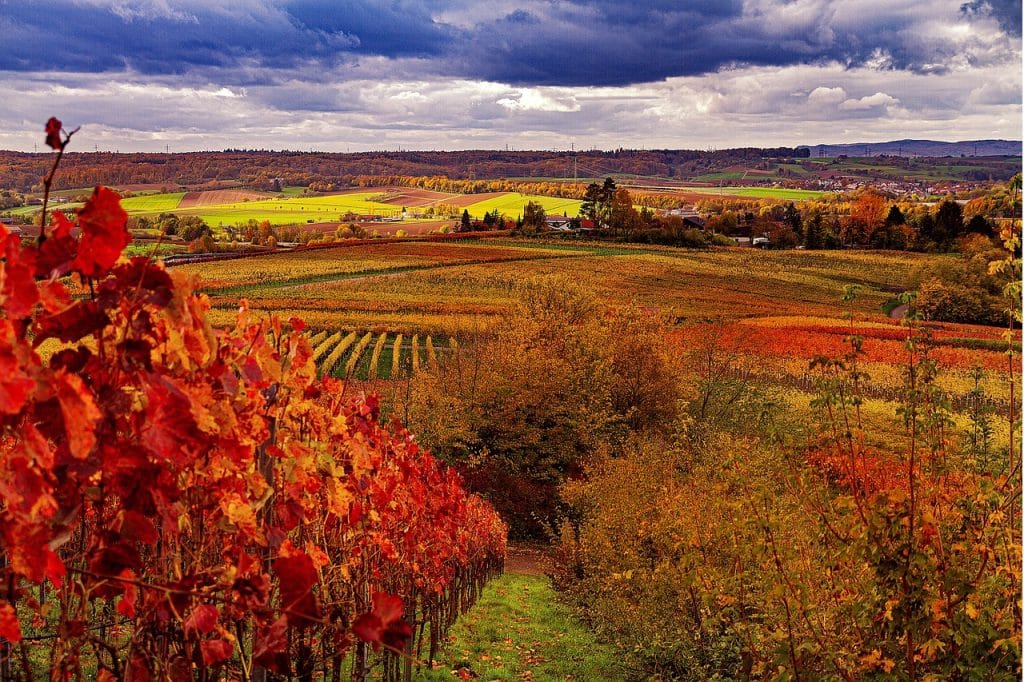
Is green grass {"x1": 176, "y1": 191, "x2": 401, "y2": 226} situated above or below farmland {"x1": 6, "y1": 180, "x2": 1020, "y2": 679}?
above

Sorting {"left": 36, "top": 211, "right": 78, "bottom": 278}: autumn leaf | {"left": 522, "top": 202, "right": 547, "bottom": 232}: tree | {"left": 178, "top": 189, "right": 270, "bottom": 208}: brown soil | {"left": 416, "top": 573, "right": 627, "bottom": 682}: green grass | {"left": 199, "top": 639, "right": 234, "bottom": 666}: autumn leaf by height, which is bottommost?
{"left": 416, "top": 573, "right": 627, "bottom": 682}: green grass

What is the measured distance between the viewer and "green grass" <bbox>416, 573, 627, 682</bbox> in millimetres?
8633

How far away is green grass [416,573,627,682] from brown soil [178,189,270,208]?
25424 mm

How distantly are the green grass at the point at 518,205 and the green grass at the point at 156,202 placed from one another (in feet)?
52.5

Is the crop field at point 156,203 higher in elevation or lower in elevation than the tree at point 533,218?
higher

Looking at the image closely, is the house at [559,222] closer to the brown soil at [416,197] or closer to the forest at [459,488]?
the brown soil at [416,197]

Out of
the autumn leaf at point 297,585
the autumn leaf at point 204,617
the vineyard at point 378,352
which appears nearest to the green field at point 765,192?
the vineyard at point 378,352

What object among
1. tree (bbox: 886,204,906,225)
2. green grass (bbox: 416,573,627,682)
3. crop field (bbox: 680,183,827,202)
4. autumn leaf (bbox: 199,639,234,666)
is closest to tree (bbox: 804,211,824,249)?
tree (bbox: 886,204,906,225)

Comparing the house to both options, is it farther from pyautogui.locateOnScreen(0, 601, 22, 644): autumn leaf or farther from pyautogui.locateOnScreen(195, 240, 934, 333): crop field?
pyautogui.locateOnScreen(0, 601, 22, 644): autumn leaf

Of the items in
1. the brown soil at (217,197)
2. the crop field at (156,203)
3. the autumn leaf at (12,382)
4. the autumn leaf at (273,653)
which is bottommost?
the autumn leaf at (273,653)

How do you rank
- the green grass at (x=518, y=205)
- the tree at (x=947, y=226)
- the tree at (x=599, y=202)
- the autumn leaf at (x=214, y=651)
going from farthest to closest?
the green grass at (x=518, y=205) → the tree at (x=599, y=202) → the tree at (x=947, y=226) → the autumn leaf at (x=214, y=651)

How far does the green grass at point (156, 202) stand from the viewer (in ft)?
84.8

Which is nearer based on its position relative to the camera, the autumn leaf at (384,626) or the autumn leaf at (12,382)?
the autumn leaf at (12,382)

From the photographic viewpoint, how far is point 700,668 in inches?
350
